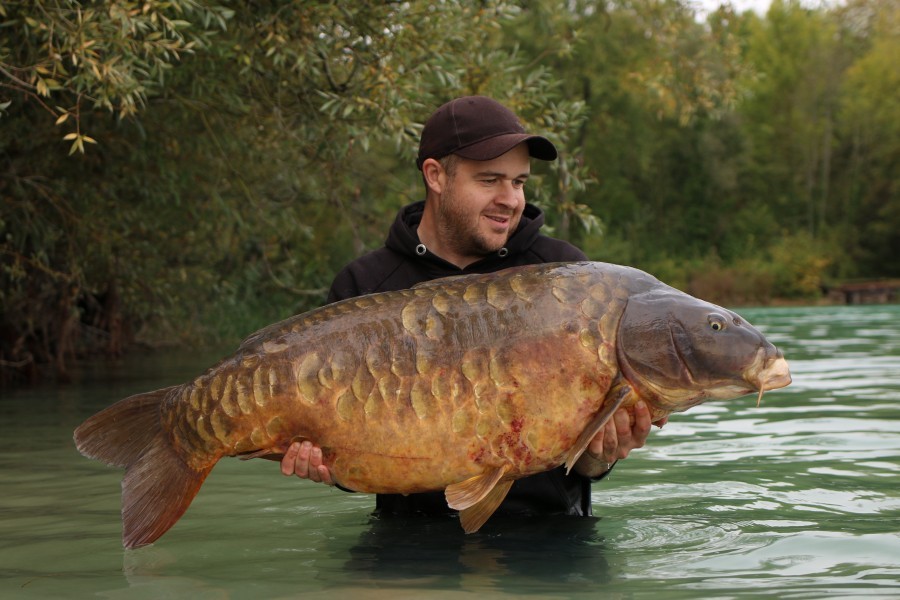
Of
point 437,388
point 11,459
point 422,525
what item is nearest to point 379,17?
point 11,459

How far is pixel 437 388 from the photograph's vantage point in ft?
11.3

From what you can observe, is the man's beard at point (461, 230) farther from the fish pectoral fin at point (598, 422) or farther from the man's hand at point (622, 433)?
the fish pectoral fin at point (598, 422)

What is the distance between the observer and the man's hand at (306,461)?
3.58 m

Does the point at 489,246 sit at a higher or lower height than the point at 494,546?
higher

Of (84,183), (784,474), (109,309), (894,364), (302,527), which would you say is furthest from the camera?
(109,309)

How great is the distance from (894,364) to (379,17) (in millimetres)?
7212

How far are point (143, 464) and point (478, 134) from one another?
1628 millimetres

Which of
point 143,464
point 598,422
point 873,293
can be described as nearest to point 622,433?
point 598,422

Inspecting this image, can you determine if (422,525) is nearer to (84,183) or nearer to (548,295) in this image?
(548,295)

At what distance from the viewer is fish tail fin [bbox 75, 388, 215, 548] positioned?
3.68 meters

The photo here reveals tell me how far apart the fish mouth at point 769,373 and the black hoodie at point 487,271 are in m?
1.10

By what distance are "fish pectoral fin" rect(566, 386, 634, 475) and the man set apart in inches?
19.5

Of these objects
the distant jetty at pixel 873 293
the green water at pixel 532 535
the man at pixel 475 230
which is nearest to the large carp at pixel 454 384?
the green water at pixel 532 535

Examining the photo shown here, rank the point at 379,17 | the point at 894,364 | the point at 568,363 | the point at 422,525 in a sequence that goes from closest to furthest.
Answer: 1. the point at 568,363
2. the point at 422,525
3. the point at 379,17
4. the point at 894,364
